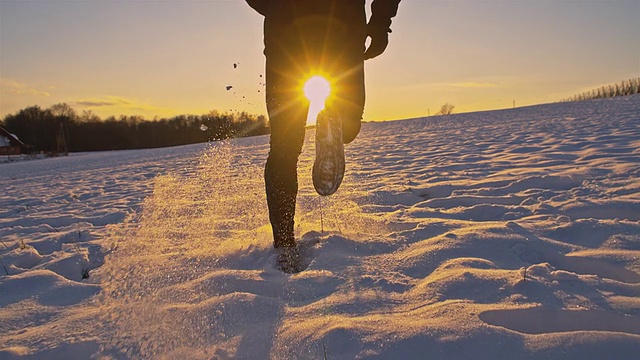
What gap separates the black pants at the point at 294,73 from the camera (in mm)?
1884

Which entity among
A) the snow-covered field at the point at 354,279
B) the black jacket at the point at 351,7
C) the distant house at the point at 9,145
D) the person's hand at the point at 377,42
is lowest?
the snow-covered field at the point at 354,279

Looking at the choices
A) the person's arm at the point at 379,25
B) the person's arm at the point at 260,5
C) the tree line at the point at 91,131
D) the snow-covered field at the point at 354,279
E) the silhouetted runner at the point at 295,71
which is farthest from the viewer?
the tree line at the point at 91,131

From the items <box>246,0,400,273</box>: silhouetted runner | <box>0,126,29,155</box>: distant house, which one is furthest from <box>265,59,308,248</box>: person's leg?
<box>0,126,29,155</box>: distant house

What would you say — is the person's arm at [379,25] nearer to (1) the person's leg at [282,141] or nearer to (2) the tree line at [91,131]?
(1) the person's leg at [282,141]

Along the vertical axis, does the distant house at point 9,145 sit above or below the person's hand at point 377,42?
above

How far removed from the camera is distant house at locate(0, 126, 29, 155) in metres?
37.2

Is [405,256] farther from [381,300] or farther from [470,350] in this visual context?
[470,350]

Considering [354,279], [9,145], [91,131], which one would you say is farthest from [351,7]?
[91,131]

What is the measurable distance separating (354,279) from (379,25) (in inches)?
58.6

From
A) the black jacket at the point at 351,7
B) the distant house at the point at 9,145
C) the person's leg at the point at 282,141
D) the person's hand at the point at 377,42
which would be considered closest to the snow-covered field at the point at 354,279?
the person's leg at the point at 282,141

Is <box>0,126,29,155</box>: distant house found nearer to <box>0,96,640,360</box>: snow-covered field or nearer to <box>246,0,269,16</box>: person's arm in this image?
<box>0,96,640,360</box>: snow-covered field

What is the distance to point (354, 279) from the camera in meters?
1.62

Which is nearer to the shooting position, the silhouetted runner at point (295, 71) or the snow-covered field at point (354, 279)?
the snow-covered field at point (354, 279)

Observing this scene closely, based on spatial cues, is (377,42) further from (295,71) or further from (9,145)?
(9,145)
